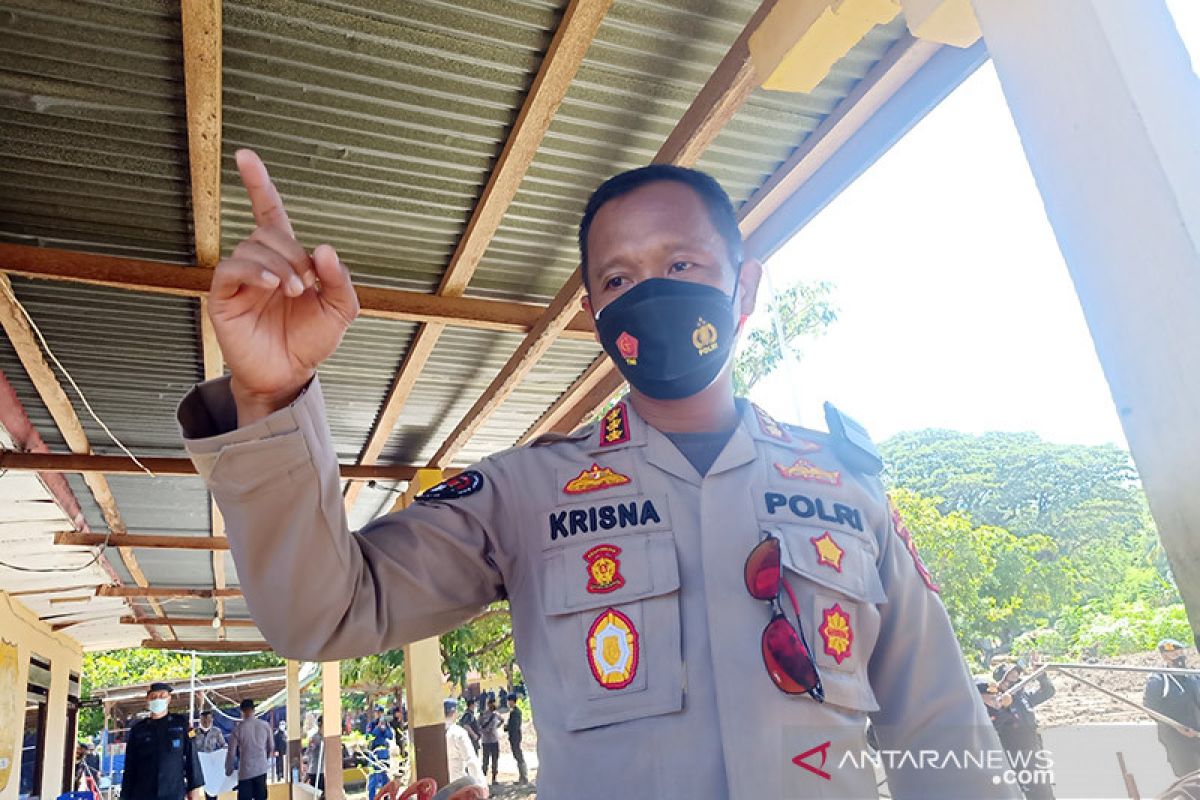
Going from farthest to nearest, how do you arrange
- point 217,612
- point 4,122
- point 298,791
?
1. point 217,612
2. point 298,791
3. point 4,122

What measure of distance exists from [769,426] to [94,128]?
3.05 metres

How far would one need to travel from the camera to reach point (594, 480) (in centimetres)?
125

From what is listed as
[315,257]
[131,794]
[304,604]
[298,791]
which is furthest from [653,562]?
[298,791]

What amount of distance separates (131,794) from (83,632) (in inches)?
287

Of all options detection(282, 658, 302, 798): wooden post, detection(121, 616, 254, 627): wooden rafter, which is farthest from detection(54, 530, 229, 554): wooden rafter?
detection(121, 616, 254, 627): wooden rafter

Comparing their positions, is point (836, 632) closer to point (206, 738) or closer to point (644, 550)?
point (644, 550)

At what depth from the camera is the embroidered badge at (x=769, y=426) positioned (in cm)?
139

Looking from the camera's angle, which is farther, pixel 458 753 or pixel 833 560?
pixel 458 753

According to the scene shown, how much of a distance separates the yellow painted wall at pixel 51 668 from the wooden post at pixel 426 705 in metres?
5.27

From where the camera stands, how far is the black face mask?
133cm

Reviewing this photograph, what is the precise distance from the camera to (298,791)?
10.3 m

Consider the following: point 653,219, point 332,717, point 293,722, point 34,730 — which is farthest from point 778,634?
point 293,722

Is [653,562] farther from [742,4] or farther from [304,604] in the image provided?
[742,4]

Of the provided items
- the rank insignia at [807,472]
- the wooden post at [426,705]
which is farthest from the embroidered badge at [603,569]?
the wooden post at [426,705]
